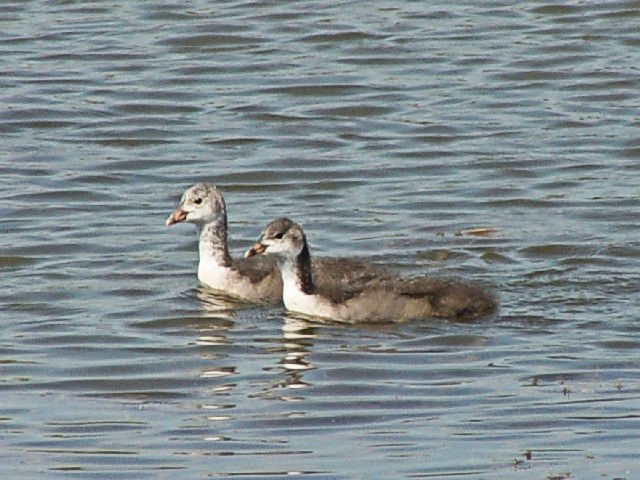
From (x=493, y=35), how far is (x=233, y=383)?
10.9 meters

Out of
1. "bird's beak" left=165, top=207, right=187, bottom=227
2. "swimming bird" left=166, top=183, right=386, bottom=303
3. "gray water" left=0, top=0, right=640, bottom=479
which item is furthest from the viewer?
"bird's beak" left=165, top=207, right=187, bottom=227

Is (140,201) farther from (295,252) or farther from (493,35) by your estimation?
(493,35)

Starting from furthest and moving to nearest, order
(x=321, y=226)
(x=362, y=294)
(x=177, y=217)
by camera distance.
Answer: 1. (x=321, y=226)
2. (x=177, y=217)
3. (x=362, y=294)

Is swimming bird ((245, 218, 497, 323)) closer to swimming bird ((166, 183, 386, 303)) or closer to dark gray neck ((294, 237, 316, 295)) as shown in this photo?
dark gray neck ((294, 237, 316, 295))

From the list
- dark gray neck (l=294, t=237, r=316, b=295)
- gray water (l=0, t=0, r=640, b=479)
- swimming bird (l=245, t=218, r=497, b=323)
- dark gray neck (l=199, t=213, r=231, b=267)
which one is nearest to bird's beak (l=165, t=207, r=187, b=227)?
dark gray neck (l=199, t=213, r=231, b=267)

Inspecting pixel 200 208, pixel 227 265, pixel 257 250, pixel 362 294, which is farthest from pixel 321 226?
pixel 362 294

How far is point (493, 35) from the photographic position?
69.5 ft

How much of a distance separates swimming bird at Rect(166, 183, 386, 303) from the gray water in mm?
187

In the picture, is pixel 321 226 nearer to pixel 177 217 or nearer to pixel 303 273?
pixel 177 217

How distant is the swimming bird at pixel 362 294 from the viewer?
12.4 m

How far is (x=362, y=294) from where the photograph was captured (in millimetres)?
12461

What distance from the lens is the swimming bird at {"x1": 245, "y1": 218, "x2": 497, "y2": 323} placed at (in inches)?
487

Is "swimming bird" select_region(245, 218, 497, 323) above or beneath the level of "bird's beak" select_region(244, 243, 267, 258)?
beneath

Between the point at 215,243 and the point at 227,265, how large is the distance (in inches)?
8.3
